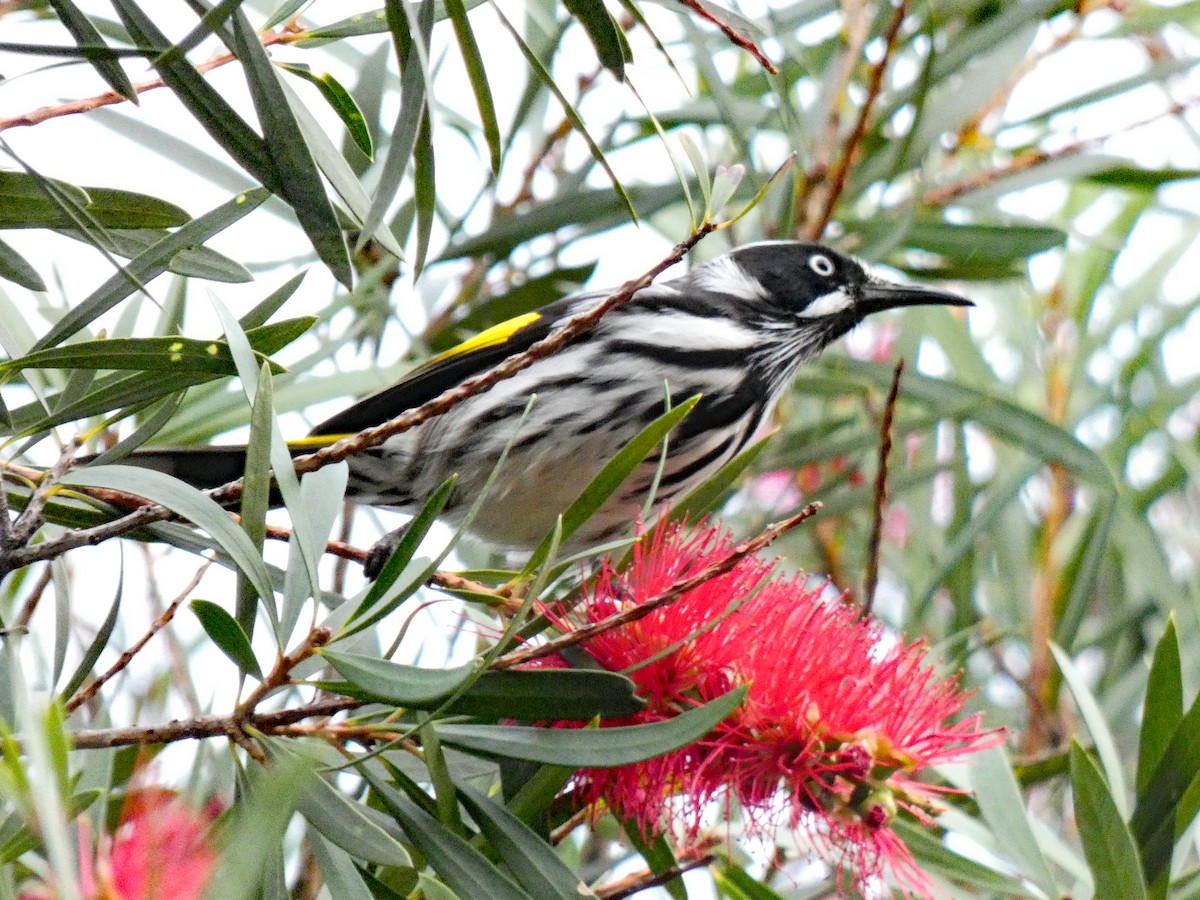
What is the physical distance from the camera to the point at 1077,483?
12.6ft

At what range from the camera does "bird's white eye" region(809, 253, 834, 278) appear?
3.37 meters

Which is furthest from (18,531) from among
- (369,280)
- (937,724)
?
(369,280)

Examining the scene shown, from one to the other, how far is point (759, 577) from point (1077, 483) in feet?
7.68

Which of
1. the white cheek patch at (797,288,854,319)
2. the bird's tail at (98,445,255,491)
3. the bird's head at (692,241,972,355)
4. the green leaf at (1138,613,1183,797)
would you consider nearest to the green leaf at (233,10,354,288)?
the green leaf at (1138,613,1183,797)

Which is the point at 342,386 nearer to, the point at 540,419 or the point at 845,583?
the point at 540,419

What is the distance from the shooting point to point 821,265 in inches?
133

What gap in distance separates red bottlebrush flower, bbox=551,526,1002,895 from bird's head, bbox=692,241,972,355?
1.71m

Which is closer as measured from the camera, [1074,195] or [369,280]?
[369,280]

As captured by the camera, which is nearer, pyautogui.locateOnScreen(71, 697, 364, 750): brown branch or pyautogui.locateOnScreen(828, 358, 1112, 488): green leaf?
pyautogui.locateOnScreen(71, 697, 364, 750): brown branch

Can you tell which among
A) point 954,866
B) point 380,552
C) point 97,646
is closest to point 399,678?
point 97,646

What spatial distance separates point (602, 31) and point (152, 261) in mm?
503

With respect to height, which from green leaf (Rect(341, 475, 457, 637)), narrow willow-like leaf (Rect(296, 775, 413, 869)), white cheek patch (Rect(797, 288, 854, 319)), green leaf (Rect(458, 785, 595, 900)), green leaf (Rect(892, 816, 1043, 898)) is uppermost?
green leaf (Rect(341, 475, 457, 637))

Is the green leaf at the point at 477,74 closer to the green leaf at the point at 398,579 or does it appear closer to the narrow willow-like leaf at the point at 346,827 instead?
the green leaf at the point at 398,579

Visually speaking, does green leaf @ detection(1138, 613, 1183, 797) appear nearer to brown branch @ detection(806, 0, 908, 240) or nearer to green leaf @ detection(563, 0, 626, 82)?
green leaf @ detection(563, 0, 626, 82)
